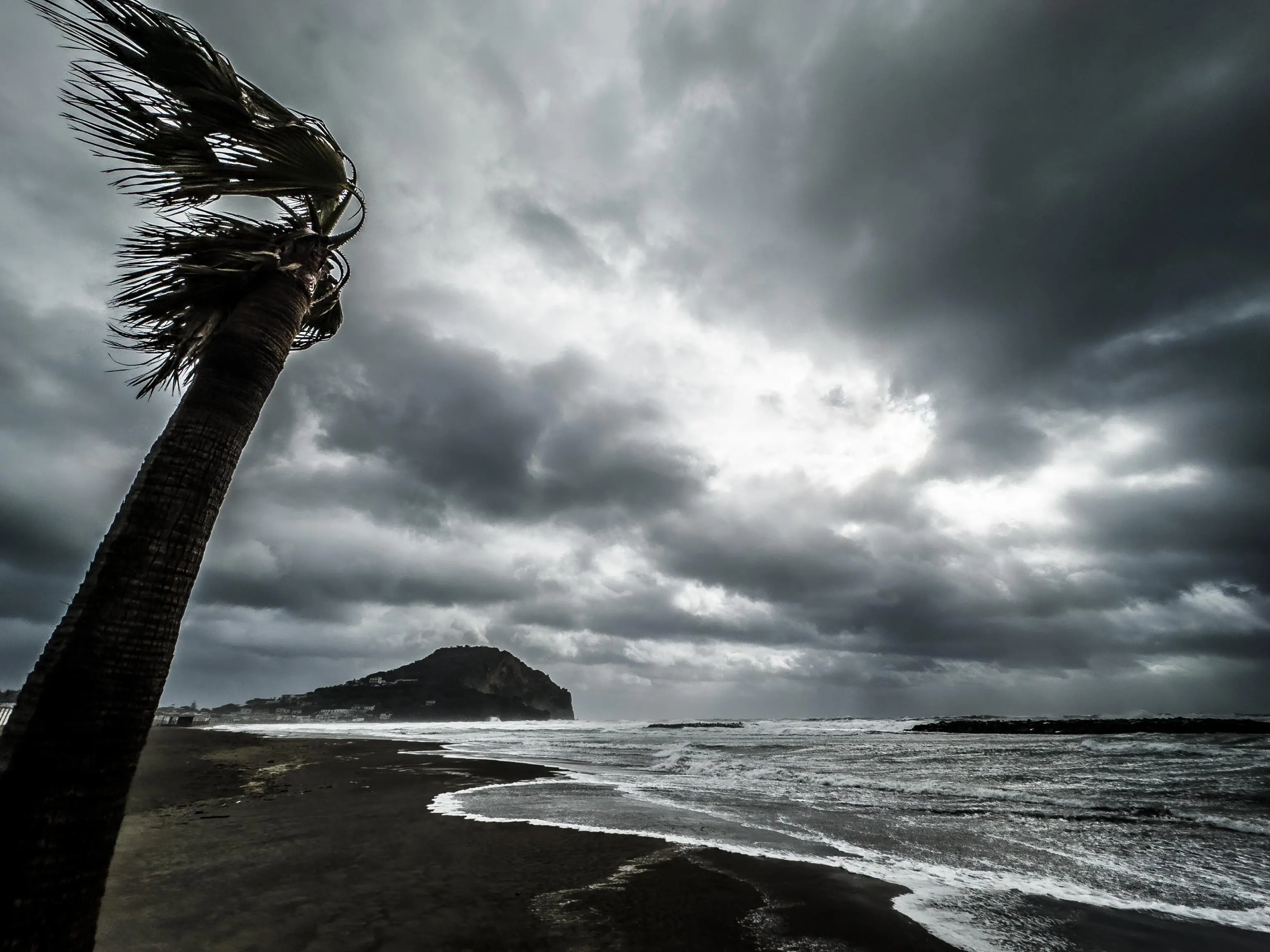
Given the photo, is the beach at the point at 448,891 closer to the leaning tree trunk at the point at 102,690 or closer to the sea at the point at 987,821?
the sea at the point at 987,821

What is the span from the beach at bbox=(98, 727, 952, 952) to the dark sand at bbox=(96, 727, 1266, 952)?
0.03m

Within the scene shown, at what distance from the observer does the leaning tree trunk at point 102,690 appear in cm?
256

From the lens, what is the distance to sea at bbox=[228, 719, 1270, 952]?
646 centimetres

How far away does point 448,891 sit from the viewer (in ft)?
21.3

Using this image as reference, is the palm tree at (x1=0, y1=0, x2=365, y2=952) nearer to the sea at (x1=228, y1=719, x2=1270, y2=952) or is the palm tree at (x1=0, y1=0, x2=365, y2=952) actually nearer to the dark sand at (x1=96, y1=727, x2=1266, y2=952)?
the dark sand at (x1=96, y1=727, x2=1266, y2=952)

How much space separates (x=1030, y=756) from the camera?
84.5 ft

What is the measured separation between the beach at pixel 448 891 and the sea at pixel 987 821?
93 cm

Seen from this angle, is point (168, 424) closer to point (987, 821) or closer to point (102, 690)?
point (102, 690)

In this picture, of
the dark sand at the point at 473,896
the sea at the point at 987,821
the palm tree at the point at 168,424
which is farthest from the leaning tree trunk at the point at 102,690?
the sea at the point at 987,821

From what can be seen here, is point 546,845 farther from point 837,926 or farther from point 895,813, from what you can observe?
point 895,813

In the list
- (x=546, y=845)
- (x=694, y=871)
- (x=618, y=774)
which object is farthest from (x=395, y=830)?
(x=618, y=774)

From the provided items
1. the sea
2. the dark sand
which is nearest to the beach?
the dark sand

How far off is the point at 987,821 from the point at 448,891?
10.5 metres

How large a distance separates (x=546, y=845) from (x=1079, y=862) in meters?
7.81
